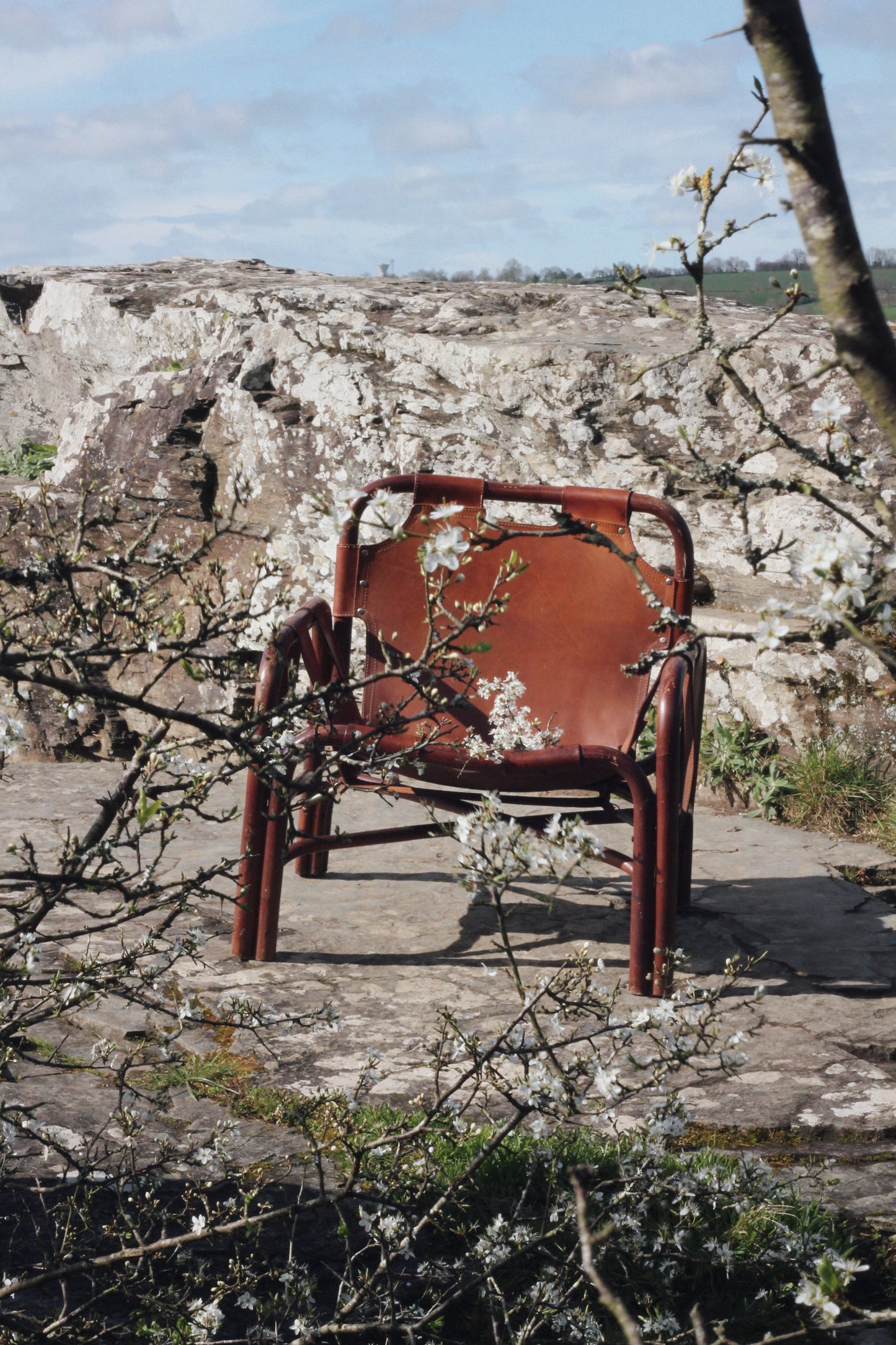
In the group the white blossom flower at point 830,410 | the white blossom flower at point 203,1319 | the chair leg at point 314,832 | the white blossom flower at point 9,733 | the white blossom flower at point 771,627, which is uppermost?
the white blossom flower at point 830,410

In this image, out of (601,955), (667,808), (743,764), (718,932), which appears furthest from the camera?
(743,764)

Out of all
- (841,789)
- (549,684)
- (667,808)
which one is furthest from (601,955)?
(841,789)

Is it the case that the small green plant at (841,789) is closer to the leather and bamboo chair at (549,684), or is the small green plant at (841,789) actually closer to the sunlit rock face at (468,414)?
the sunlit rock face at (468,414)

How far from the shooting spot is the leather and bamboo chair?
2811 mm

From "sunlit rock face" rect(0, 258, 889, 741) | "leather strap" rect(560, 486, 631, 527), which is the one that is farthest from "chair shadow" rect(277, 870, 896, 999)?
"leather strap" rect(560, 486, 631, 527)

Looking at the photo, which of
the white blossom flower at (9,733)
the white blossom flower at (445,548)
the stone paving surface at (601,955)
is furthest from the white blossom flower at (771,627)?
the stone paving surface at (601,955)

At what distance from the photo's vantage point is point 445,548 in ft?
4.39

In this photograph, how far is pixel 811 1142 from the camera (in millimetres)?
2271

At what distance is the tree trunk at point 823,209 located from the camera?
0.89m

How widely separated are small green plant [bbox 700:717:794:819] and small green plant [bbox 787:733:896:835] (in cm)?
8

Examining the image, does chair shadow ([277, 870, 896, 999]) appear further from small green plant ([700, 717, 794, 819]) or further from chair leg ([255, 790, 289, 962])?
small green plant ([700, 717, 794, 819])

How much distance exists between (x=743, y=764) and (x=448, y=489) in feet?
5.41

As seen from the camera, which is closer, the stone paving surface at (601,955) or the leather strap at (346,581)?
the stone paving surface at (601,955)

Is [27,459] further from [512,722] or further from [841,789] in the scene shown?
[841,789]
